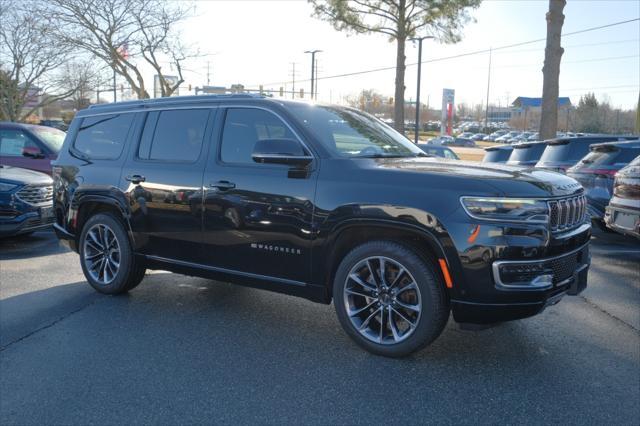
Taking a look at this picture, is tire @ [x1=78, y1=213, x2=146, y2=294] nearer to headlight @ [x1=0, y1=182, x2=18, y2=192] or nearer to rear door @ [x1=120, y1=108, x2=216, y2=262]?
rear door @ [x1=120, y1=108, x2=216, y2=262]

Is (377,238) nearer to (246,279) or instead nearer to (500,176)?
(500,176)

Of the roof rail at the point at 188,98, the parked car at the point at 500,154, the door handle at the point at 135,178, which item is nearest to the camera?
the roof rail at the point at 188,98

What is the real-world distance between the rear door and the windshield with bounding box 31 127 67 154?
636 cm

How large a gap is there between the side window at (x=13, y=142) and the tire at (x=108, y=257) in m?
5.96

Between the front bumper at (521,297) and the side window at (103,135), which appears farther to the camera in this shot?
the side window at (103,135)

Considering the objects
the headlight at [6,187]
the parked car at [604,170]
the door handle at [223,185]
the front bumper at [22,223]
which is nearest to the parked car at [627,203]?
the parked car at [604,170]

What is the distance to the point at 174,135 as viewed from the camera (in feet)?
17.2

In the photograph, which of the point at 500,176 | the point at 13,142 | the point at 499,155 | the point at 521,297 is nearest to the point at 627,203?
the point at 500,176

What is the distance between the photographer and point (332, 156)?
169 inches

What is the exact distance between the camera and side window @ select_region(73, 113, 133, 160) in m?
5.67

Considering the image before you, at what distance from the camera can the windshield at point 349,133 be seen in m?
4.52

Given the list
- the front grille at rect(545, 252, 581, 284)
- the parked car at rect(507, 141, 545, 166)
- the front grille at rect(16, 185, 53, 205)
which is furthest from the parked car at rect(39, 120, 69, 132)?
the front grille at rect(545, 252, 581, 284)

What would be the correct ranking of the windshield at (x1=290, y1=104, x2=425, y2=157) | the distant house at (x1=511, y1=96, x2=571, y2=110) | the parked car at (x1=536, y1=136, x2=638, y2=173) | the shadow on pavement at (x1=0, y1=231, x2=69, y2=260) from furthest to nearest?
the distant house at (x1=511, y1=96, x2=571, y2=110) < the parked car at (x1=536, y1=136, x2=638, y2=173) < the shadow on pavement at (x1=0, y1=231, x2=69, y2=260) < the windshield at (x1=290, y1=104, x2=425, y2=157)

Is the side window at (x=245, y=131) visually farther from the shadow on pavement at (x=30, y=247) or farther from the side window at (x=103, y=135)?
the shadow on pavement at (x=30, y=247)
